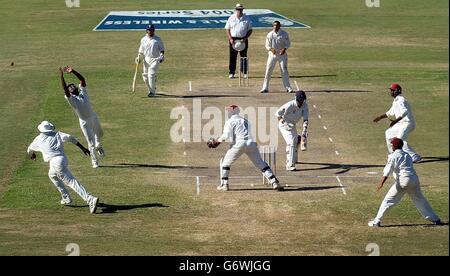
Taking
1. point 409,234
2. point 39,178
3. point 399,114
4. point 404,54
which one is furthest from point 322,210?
point 404,54

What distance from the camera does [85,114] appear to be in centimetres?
2803

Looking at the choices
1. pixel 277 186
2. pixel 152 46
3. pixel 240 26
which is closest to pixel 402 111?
pixel 277 186

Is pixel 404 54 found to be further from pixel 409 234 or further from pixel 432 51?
pixel 409 234

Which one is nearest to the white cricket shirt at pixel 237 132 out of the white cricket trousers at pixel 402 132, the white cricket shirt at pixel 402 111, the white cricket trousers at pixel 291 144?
the white cricket trousers at pixel 291 144

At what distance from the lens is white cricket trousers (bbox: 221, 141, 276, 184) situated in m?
25.3

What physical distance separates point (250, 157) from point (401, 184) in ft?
12.6

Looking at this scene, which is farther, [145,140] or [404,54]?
[404,54]

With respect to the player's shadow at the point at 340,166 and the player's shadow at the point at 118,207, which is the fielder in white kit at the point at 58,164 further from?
the player's shadow at the point at 340,166

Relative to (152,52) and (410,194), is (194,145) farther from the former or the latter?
(410,194)

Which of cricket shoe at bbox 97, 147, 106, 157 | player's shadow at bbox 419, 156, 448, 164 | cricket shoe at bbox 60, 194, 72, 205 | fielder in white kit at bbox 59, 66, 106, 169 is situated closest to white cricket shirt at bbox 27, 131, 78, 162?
cricket shoe at bbox 60, 194, 72, 205

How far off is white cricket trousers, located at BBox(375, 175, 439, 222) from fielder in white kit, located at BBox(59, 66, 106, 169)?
7.93 m

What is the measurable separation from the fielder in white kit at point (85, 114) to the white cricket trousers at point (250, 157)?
13.2 ft

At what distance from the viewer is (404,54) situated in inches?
1640

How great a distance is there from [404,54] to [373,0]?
9.96m
